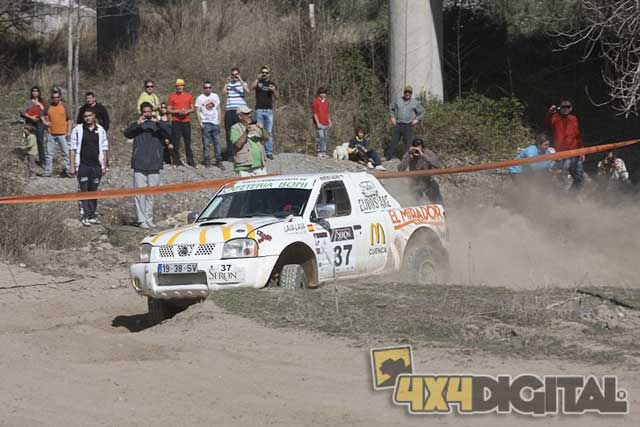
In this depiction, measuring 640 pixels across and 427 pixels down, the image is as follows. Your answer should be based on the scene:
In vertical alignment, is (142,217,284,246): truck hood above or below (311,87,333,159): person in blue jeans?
below

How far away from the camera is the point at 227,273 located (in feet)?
39.8

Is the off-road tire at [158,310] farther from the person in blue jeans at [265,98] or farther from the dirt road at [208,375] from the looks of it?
the person in blue jeans at [265,98]

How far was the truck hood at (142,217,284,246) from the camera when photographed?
12289 millimetres

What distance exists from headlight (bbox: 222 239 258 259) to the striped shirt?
1267 cm

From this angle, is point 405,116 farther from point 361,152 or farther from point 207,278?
point 207,278

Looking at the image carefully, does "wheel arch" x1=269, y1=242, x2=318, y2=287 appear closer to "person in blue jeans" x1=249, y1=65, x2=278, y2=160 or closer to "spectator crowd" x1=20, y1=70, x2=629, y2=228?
"spectator crowd" x1=20, y1=70, x2=629, y2=228

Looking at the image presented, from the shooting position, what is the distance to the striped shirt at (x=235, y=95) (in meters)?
24.5

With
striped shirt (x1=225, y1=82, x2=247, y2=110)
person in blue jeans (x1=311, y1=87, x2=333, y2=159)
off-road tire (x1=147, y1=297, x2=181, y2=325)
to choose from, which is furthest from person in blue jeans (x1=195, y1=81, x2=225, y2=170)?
off-road tire (x1=147, y1=297, x2=181, y2=325)

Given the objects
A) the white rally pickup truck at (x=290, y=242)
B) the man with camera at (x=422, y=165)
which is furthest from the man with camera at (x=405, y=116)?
the white rally pickup truck at (x=290, y=242)

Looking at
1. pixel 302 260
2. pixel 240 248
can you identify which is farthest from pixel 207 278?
pixel 302 260

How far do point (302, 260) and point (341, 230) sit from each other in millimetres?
666

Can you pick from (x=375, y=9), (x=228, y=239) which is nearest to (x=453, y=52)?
(x=375, y=9)

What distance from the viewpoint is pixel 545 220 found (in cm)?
2069

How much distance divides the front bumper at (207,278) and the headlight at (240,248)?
5cm
